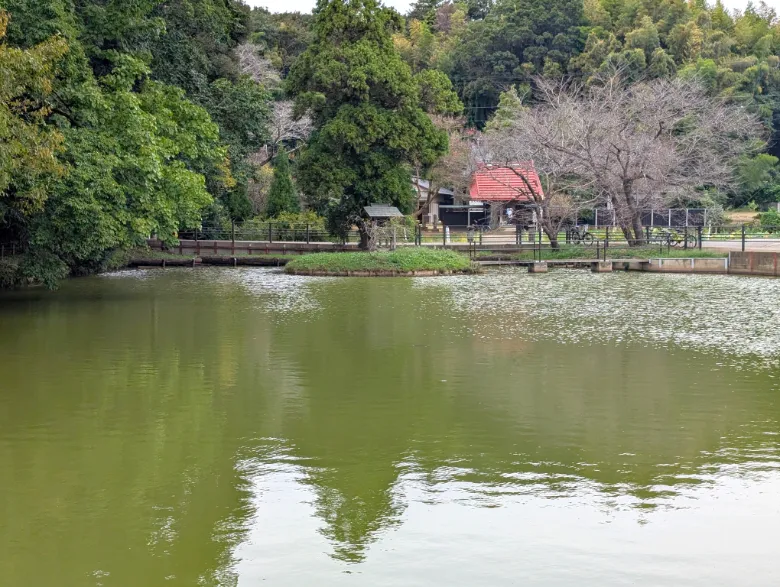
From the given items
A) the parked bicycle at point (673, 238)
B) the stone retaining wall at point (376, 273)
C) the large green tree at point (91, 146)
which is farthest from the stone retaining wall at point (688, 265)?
the large green tree at point (91, 146)

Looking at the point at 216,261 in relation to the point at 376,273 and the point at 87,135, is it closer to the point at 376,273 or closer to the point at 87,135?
the point at 376,273

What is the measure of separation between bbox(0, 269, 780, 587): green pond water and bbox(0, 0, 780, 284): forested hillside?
3.49 m

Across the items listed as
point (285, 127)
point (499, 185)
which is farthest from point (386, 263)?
point (285, 127)

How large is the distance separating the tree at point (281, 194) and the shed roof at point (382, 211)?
9380 mm

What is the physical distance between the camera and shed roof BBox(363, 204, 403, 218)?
33.7 m

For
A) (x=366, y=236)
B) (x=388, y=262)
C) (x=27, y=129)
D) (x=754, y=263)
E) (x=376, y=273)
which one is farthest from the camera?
(x=366, y=236)

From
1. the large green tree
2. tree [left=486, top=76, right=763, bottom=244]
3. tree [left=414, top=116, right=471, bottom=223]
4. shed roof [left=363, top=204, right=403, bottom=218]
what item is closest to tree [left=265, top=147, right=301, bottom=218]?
tree [left=414, top=116, right=471, bottom=223]

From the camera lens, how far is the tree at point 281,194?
42688mm

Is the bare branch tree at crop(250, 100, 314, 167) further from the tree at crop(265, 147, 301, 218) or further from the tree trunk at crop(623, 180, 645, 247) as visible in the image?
the tree trunk at crop(623, 180, 645, 247)

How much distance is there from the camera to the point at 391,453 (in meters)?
8.91

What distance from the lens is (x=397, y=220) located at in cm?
3703

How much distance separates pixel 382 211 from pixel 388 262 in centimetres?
368

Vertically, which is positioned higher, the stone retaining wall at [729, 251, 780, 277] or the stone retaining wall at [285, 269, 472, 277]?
the stone retaining wall at [729, 251, 780, 277]

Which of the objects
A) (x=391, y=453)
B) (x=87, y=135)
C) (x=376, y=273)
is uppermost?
(x=87, y=135)
